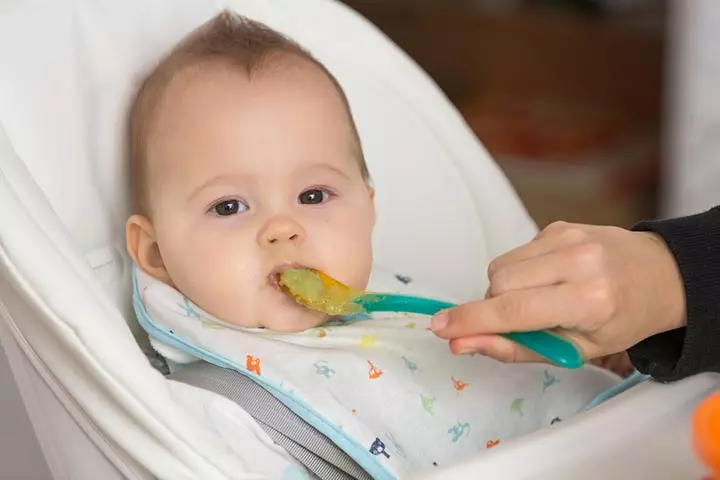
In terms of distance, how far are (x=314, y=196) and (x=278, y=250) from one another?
7cm

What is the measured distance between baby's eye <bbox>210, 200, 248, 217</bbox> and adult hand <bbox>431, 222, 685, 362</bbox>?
220 mm

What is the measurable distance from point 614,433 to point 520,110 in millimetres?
1741

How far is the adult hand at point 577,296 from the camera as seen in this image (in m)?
0.62

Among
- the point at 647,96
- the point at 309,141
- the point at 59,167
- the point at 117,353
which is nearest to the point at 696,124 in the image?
the point at 647,96

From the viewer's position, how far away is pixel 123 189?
870 millimetres

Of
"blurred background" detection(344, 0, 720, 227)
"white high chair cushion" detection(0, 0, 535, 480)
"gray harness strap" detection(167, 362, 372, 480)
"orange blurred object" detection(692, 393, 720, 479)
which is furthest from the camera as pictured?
"blurred background" detection(344, 0, 720, 227)

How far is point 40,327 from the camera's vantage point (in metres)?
0.65

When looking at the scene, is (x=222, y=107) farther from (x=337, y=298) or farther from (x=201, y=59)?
(x=337, y=298)

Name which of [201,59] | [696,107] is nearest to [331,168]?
[201,59]

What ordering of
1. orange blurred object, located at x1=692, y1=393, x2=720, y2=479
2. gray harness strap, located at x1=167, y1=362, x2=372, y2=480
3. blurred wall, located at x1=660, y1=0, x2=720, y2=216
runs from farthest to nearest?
blurred wall, located at x1=660, y1=0, x2=720, y2=216 < gray harness strap, located at x1=167, y1=362, x2=372, y2=480 < orange blurred object, located at x1=692, y1=393, x2=720, y2=479

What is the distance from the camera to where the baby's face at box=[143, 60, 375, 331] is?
0.78 meters

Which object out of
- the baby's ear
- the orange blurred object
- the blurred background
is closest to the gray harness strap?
the baby's ear

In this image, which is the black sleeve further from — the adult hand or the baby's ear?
the baby's ear

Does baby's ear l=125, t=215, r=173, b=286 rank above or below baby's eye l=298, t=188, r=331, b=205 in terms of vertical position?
below
